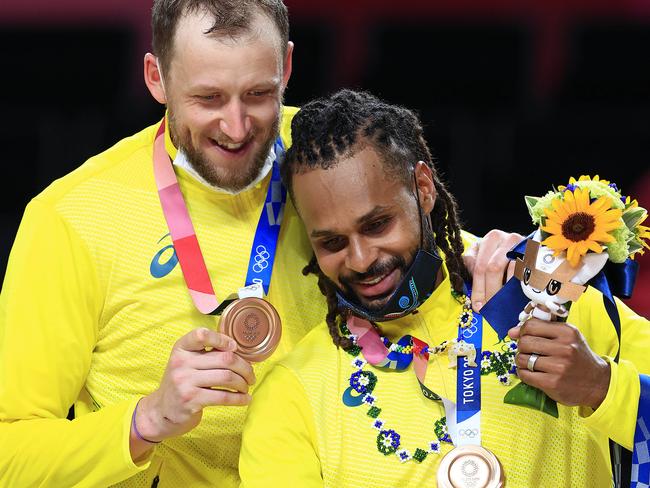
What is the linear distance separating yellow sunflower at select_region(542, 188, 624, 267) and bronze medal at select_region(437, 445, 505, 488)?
518 mm

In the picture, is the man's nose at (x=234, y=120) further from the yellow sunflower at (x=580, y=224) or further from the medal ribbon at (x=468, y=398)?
the yellow sunflower at (x=580, y=224)

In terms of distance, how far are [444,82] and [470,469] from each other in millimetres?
3142

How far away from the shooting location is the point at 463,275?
348 centimetres

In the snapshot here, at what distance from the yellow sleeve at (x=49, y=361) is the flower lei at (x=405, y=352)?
0.59 metres

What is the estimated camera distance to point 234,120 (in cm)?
339

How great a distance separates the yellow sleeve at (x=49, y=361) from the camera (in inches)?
135

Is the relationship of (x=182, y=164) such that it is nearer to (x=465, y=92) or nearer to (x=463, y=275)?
(x=463, y=275)

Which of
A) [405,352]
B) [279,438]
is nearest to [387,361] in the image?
[405,352]

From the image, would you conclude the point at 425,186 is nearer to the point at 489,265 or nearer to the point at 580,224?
the point at 489,265

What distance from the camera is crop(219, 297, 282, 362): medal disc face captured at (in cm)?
317

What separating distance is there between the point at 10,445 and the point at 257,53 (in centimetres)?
121

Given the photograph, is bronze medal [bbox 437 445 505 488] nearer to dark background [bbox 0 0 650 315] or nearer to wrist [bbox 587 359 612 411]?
wrist [bbox 587 359 612 411]

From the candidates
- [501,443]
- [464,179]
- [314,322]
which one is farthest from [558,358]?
[464,179]

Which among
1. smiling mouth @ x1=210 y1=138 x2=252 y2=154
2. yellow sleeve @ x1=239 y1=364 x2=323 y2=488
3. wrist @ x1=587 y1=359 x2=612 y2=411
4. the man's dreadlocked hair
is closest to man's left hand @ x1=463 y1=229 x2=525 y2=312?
the man's dreadlocked hair
